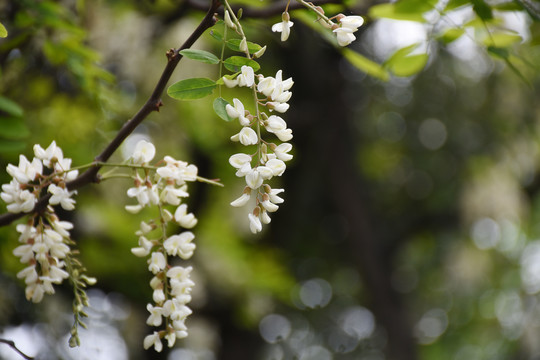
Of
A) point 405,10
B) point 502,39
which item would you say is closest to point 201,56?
point 405,10

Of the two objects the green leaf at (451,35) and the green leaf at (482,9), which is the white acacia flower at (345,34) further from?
the green leaf at (451,35)

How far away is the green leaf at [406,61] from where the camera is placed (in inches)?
45.8

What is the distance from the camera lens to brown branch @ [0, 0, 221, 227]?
2.24ft

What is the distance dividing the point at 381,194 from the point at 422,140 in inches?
30.9

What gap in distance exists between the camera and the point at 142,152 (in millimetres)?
767

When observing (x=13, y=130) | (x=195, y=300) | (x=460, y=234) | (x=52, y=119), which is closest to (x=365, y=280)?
(x=460, y=234)

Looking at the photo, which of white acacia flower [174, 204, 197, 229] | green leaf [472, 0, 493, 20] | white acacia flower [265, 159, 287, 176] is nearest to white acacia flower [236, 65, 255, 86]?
white acacia flower [265, 159, 287, 176]

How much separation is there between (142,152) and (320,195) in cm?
483

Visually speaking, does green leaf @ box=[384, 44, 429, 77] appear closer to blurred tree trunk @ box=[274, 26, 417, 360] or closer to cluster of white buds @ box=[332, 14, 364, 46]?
cluster of white buds @ box=[332, 14, 364, 46]

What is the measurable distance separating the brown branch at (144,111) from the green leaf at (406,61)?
590 mm

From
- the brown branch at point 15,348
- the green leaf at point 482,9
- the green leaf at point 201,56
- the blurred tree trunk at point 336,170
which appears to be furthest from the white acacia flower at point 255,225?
the blurred tree trunk at point 336,170

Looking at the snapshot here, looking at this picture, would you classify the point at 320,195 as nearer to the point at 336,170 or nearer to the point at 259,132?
the point at 336,170

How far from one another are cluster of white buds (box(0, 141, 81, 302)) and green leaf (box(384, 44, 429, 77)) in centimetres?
70

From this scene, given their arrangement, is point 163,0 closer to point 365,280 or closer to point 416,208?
point 365,280
